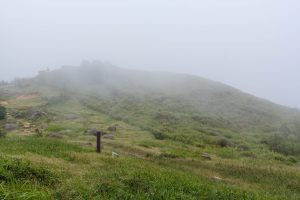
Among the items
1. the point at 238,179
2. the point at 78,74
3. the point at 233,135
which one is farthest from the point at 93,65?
the point at 238,179

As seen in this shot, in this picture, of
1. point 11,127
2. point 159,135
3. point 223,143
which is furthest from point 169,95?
point 11,127

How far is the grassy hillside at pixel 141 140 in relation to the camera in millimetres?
12812

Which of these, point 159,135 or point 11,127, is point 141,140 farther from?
point 11,127

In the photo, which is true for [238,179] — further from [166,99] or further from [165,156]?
[166,99]

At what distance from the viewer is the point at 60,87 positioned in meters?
86.6

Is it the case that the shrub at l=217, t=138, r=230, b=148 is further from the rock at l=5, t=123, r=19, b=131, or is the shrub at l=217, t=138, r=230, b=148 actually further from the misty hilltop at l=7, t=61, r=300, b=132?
the rock at l=5, t=123, r=19, b=131

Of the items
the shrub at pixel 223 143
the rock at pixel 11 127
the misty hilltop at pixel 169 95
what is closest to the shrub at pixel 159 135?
the shrub at pixel 223 143

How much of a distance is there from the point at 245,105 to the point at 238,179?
57.9 metres

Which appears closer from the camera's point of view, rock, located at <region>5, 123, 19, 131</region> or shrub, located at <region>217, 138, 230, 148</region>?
rock, located at <region>5, 123, 19, 131</region>

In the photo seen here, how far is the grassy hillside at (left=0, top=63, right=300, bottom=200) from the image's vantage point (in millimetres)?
12812

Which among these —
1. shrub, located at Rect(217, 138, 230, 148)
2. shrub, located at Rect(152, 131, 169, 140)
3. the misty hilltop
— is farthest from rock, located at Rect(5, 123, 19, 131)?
shrub, located at Rect(217, 138, 230, 148)

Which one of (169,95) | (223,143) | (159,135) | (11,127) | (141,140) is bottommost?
(223,143)

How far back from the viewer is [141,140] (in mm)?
38406

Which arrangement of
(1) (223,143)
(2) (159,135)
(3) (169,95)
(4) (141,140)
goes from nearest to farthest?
(4) (141,140) → (1) (223,143) → (2) (159,135) → (3) (169,95)
